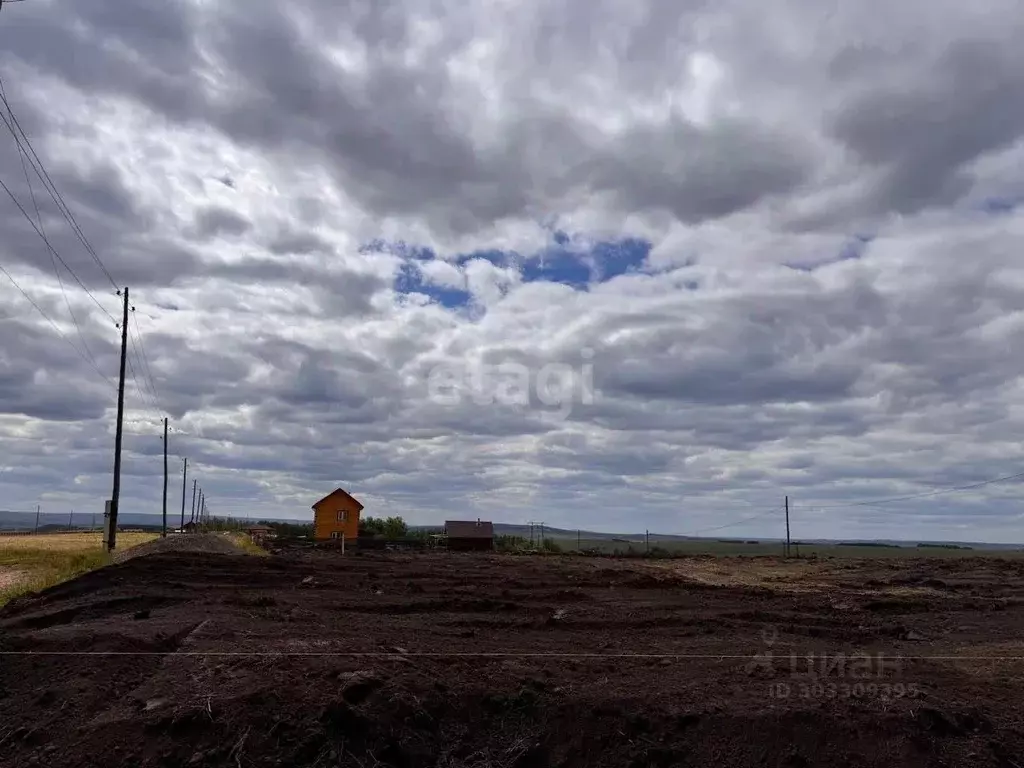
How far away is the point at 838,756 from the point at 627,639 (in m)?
6.43

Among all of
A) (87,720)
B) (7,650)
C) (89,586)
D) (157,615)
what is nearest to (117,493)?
(89,586)

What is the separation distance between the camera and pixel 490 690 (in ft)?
34.6

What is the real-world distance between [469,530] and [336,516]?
1076cm

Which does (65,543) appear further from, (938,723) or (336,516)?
(938,723)

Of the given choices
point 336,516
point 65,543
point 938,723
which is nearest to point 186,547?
point 65,543

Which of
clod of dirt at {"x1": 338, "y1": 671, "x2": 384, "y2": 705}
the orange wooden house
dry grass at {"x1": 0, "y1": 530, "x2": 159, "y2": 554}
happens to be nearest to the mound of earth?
dry grass at {"x1": 0, "y1": 530, "x2": 159, "y2": 554}

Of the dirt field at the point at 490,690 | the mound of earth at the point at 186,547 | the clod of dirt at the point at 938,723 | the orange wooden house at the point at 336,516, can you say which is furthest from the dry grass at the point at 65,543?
the clod of dirt at the point at 938,723

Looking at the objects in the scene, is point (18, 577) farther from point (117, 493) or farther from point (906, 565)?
point (906, 565)

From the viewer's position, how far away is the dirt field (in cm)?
946

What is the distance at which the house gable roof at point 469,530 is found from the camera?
71438 millimetres

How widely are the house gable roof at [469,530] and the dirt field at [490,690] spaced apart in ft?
174

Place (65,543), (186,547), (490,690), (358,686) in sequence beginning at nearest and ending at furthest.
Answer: (358,686) → (490,690) → (186,547) → (65,543)

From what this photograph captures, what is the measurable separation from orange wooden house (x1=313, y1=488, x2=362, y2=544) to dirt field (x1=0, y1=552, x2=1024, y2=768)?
54.1 m

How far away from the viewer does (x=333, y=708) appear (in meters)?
9.66
